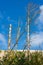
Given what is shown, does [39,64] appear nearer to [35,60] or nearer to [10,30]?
[35,60]

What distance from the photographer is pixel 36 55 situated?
302 inches

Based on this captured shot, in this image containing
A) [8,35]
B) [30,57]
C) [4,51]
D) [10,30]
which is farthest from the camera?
[4,51]

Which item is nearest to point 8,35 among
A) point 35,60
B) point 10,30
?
point 10,30

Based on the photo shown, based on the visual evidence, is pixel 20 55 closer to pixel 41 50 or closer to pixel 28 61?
pixel 28 61

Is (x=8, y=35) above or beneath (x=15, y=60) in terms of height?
above

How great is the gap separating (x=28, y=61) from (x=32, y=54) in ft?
2.59

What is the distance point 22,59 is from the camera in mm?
6445

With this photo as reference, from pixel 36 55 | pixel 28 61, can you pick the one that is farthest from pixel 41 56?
pixel 28 61

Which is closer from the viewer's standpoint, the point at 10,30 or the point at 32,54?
the point at 10,30

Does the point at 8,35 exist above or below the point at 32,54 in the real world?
above

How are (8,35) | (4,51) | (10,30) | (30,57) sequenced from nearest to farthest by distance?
(10,30), (8,35), (30,57), (4,51)

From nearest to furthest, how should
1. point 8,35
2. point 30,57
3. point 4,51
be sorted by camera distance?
point 8,35 → point 30,57 → point 4,51

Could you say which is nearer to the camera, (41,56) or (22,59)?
(22,59)

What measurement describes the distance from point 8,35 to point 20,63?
927 millimetres
